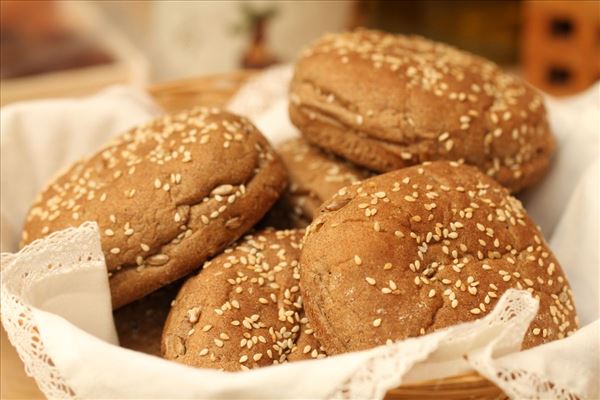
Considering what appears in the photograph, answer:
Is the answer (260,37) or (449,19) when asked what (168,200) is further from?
(449,19)

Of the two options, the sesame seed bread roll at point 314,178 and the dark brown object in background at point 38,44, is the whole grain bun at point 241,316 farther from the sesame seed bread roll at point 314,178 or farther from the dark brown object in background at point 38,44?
the dark brown object in background at point 38,44

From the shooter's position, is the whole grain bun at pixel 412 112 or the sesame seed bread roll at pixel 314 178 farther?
the sesame seed bread roll at pixel 314 178

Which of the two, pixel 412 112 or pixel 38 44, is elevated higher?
pixel 412 112

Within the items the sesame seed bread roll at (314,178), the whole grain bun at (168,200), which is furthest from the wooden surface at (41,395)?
the sesame seed bread roll at (314,178)

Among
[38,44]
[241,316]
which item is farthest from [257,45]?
[241,316]

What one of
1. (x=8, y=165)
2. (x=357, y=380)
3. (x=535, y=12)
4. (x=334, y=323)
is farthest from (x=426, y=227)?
(x=535, y=12)

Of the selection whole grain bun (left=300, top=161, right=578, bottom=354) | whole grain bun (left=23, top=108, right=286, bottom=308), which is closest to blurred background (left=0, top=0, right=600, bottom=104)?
whole grain bun (left=23, top=108, right=286, bottom=308)

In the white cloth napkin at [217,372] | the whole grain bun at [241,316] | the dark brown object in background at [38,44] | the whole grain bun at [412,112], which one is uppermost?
the whole grain bun at [412,112]
